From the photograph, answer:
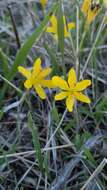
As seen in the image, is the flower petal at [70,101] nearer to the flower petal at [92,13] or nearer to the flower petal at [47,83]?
the flower petal at [47,83]

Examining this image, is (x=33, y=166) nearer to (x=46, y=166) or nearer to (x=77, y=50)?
(x=46, y=166)

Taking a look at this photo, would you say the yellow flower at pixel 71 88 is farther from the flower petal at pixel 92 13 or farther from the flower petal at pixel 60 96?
the flower petal at pixel 92 13

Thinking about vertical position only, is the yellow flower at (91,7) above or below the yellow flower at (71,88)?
above

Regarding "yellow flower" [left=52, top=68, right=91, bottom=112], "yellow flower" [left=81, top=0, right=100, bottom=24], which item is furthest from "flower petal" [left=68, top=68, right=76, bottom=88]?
"yellow flower" [left=81, top=0, right=100, bottom=24]

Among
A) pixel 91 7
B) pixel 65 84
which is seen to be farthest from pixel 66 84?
pixel 91 7

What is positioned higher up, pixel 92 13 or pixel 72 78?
pixel 92 13

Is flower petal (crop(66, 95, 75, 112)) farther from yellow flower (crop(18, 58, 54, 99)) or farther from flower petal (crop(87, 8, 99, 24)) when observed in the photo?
flower petal (crop(87, 8, 99, 24))

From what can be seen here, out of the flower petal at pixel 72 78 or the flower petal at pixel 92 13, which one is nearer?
the flower petal at pixel 72 78

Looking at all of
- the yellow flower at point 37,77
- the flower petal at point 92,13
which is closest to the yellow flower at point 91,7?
the flower petal at point 92,13

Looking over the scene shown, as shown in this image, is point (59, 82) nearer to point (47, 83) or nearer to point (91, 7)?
point (47, 83)

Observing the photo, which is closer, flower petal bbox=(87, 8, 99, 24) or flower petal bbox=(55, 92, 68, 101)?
flower petal bbox=(55, 92, 68, 101)

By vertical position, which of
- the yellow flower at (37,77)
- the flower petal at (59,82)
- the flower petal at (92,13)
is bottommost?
the flower petal at (59,82)
